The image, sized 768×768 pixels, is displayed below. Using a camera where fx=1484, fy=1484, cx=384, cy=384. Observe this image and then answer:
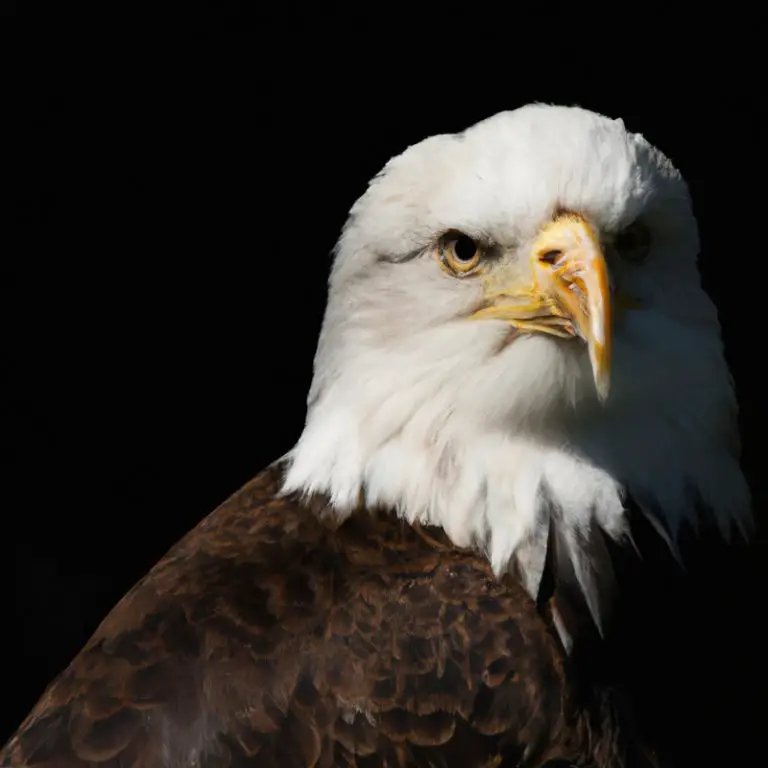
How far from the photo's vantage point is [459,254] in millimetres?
3104

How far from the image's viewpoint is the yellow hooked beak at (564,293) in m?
2.77

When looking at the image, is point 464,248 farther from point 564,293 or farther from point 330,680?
point 330,680

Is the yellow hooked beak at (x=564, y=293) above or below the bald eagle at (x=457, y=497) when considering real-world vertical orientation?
above

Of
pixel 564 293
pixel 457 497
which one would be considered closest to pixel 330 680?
pixel 457 497

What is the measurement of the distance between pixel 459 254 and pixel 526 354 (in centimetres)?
27

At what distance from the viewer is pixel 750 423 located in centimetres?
536

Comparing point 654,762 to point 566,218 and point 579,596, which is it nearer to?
point 579,596

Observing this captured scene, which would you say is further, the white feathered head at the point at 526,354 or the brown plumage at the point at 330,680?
the white feathered head at the point at 526,354

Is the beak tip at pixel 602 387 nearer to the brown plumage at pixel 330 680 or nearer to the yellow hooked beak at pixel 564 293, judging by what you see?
the yellow hooked beak at pixel 564 293

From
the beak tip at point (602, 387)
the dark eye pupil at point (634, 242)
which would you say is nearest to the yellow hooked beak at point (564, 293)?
the beak tip at point (602, 387)

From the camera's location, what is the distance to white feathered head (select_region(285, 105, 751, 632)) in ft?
9.77

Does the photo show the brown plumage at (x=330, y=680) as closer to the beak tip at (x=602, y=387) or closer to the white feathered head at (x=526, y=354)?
the white feathered head at (x=526, y=354)

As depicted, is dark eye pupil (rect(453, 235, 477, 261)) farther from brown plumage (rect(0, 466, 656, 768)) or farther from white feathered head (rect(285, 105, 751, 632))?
brown plumage (rect(0, 466, 656, 768))

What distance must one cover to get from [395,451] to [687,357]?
646 mm
